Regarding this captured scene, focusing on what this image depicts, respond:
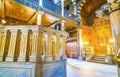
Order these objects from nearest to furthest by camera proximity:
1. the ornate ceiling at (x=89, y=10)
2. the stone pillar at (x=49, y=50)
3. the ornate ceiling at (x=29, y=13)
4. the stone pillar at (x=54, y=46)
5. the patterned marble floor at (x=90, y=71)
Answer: the stone pillar at (x=49, y=50) → the stone pillar at (x=54, y=46) → the patterned marble floor at (x=90, y=71) → the ornate ceiling at (x=29, y=13) → the ornate ceiling at (x=89, y=10)

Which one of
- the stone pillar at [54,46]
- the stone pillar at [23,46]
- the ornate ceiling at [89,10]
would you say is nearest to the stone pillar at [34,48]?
the stone pillar at [23,46]

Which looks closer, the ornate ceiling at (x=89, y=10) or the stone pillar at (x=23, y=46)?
the stone pillar at (x=23, y=46)

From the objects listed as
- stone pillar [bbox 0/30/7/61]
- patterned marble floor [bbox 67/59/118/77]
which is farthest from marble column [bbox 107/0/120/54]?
patterned marble floor [bbox 67/59/118/77]

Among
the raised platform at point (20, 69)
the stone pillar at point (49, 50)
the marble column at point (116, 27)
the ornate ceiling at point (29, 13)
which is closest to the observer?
the marble column at point (116, 27)

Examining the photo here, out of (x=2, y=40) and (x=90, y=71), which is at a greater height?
(x=2, y=40)

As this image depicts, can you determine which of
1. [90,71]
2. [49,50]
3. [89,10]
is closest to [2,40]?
[49,50]

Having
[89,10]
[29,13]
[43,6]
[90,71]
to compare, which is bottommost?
[90,71]

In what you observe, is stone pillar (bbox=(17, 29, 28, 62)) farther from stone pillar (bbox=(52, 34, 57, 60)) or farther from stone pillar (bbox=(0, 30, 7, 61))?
stone pillar (bbox=(52, 34, 57, 60))

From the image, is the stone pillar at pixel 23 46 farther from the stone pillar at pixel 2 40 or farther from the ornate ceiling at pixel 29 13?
the ornate ceiling at pixel 29 13

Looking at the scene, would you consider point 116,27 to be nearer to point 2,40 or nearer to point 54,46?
point 54,46

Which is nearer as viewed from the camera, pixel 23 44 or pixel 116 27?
pixel 116 27

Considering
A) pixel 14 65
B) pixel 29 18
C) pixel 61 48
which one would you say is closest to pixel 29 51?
pixel 14 65

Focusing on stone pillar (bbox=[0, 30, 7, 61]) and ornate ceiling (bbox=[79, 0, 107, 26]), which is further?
ornate ceiling (bbox=[79, 0, 107, 26])

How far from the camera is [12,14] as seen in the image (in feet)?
23.2
